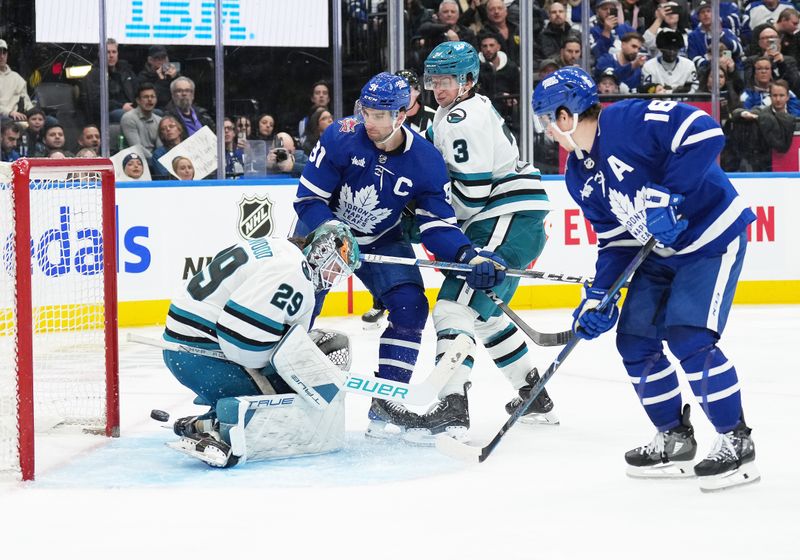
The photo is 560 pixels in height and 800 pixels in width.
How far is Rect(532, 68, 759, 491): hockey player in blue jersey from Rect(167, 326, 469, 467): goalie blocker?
496 millimetres

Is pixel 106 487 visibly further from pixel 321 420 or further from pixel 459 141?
pixel 459 141

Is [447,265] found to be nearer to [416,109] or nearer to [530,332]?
[530,332]

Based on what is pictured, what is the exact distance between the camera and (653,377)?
9.38ft

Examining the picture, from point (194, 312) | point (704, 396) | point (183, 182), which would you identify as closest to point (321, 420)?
point (194, 312)

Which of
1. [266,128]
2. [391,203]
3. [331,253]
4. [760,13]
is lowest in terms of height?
[331,253]

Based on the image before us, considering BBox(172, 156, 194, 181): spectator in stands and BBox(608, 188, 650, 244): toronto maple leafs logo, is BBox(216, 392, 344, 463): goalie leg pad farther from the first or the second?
BBox(172, 156, 194, 181): spectator in stands

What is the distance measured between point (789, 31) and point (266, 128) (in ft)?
11.4

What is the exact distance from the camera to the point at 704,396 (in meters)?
2.72

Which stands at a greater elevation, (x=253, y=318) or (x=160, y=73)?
(x=160, y=73)

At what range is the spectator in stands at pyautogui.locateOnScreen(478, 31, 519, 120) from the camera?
6.74m

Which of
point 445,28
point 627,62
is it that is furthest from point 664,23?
point 445,28

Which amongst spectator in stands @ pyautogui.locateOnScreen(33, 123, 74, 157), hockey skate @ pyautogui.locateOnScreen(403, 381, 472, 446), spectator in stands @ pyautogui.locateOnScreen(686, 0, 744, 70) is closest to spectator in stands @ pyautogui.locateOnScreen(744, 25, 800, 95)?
spectator in stands @ pyautogui.locateOnScreen(686, 0, 744, 70)

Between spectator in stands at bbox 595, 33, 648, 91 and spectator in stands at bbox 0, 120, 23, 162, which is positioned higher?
spectator in stands at bbox 595, 33, 648, 91

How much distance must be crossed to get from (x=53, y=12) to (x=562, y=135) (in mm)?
4133
